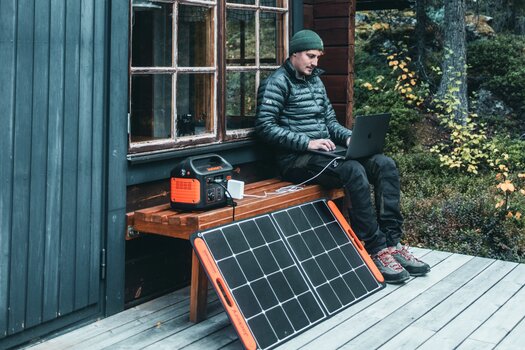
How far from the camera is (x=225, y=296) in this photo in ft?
11.0

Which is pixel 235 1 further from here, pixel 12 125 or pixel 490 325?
pixel 490 325

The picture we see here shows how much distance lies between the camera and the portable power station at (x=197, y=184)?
365cm

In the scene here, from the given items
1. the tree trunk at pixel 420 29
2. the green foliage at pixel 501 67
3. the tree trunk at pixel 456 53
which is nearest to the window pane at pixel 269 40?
the tree trunk at pixel 456 53

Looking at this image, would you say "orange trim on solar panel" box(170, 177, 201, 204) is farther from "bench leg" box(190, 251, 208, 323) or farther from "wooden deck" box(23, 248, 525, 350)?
"wooden deck" box(23, 248, 525, 350)

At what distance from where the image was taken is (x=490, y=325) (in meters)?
3.70

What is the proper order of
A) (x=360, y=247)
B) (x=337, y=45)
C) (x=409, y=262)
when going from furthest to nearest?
(x=337, y=45), (x=409, y=262), (x=360, y=247)

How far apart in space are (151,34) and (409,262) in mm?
2127

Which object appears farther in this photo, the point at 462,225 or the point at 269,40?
Result: the point at 462,225

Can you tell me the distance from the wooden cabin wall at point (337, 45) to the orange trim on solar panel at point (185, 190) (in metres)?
1.93

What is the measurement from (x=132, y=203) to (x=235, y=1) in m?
1.48

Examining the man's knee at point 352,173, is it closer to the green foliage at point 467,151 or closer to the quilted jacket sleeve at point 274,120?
the quilted jacket sleeve at point 274,120

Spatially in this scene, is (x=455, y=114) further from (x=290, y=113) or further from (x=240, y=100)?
(x=240, y=100)

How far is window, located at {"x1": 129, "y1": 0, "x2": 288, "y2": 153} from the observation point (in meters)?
3.84

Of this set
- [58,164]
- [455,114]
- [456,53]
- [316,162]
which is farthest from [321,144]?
[456,53]
